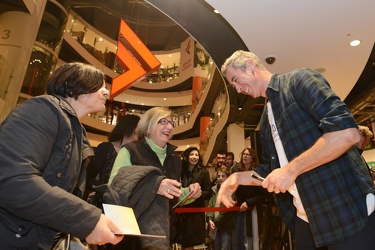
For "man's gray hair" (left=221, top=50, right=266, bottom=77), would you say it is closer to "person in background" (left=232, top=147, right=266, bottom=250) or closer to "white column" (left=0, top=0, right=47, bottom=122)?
"person in background" (left=232, top=147, right=266, bottom=250)

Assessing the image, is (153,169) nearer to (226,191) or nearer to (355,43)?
(226,191)

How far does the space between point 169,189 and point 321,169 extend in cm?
96

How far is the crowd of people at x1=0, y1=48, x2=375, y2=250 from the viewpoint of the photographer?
3.66ft

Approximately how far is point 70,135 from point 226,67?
4.56ft

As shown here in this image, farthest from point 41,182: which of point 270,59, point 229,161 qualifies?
point 229,161

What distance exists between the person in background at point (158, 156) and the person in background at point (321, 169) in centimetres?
76

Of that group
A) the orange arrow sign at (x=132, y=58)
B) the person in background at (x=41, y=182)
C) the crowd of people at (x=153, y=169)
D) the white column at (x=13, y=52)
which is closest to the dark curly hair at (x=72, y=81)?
the crowd of people at (x=153, y=169)

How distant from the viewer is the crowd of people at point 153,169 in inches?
43.9

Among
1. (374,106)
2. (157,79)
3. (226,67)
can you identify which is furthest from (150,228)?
(157,79)

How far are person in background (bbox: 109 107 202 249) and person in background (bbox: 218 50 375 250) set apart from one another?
0.76 meters

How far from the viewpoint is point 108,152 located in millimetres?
3021

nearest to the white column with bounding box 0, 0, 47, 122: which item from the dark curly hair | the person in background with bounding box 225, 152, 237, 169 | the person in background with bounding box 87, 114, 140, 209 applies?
the person in background with bounding box 87, 114, 140, 209

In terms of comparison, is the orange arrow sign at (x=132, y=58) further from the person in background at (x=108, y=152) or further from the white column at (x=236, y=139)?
the white column at (x=236, y=139)

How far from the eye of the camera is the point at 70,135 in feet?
4.42
